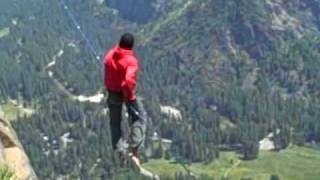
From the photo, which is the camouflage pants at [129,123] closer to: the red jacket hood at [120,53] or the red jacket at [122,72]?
the red jacket at [122,72]

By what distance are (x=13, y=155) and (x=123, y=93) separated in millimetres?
9491

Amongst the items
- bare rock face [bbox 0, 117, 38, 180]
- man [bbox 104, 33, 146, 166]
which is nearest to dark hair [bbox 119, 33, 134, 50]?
man [bbox 104, 33, 146, 166]

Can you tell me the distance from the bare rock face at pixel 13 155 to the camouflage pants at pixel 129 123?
6514mm

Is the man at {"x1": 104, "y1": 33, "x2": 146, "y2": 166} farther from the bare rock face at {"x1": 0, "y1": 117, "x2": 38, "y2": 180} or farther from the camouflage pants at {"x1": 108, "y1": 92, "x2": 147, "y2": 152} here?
the bare rock face at {"x1": 0, "y1": 117, "x2": 38, "y2": 180}

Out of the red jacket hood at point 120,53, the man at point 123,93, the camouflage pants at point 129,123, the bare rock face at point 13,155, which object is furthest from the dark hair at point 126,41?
the bare rock face at point 13,155

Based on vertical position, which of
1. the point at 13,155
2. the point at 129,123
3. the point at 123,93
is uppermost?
the point at 123,93

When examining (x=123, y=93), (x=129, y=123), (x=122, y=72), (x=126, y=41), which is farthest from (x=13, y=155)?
(x=126, y=41)

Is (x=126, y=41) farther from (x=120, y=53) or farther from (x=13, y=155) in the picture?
(x=13, y=155)

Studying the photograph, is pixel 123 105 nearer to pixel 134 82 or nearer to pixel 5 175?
pixel 134 82

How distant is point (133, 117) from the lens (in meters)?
27.4

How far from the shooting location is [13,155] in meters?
34.3

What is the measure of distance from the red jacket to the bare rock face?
7.35m

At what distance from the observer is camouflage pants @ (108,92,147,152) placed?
2703 cm

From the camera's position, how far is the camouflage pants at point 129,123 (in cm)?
2703
